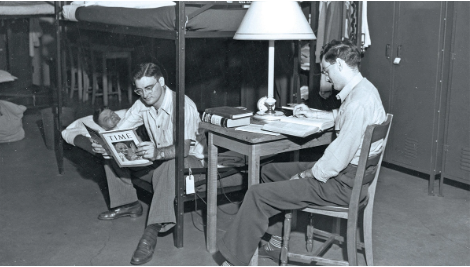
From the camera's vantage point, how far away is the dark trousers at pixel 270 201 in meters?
2.88

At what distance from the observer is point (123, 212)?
4074 millimetres

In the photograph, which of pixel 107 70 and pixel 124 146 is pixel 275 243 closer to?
pixel 124 146

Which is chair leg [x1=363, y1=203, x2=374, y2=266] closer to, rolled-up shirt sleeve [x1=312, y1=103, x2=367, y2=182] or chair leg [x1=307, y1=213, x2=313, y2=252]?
chair leg [x1=307, y1=213, x2=313, y2=252]

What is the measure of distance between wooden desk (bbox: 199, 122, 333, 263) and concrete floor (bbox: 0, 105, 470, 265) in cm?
29

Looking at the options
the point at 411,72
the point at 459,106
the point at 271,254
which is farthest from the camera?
the point at 411,72

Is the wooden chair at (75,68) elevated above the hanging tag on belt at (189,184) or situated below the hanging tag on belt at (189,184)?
above

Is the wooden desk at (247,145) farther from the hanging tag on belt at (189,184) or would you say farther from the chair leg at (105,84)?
the chair leg at (105,84)

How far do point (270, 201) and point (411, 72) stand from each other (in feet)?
8.47

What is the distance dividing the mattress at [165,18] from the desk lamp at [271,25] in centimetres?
14

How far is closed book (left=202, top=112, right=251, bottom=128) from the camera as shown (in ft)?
10.6

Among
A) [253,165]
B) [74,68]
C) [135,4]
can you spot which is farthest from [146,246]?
[74,68]

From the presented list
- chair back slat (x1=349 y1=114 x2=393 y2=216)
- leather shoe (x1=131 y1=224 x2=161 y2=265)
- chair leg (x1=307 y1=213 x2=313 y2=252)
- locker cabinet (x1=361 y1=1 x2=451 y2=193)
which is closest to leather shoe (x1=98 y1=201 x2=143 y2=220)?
leather shoe (x1=131 y1=224 x2=161 y2=265)

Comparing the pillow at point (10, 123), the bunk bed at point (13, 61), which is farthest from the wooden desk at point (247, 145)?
the bunk bed at point (13, 61)

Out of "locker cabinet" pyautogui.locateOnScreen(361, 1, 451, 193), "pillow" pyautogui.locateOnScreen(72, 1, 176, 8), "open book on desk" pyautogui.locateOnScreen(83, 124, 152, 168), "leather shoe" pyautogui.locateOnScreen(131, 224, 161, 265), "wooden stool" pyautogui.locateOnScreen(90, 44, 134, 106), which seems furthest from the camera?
"wooden stool" pyautogui.locateOnScreen(90, 44, 134, 106)
